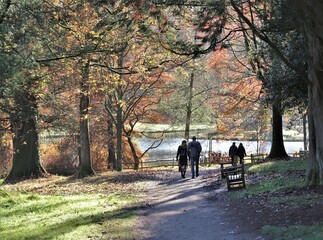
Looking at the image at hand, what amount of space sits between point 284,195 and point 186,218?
2.75 meters

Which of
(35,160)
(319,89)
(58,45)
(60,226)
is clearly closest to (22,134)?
(35,160)

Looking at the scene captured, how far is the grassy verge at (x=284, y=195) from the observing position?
22.2 feet

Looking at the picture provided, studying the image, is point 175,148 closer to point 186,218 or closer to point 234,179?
point 234,179

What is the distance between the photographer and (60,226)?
9242 millimetres

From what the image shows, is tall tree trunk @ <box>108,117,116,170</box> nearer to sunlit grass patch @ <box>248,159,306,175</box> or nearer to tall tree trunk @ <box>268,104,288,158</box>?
tall tree trunk @ <box>268,104,288,158</box>

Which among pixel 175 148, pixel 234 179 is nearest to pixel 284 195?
pixel 234 179

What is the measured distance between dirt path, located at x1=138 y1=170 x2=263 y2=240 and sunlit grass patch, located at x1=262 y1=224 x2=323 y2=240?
0.95 feet

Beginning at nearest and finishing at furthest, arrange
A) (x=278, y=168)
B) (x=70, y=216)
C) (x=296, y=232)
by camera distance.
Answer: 1. (x=296, y=232)
2. (x=70, y=216)
3. (x=278, y=168)

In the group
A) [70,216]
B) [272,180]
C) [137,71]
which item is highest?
[137,71]

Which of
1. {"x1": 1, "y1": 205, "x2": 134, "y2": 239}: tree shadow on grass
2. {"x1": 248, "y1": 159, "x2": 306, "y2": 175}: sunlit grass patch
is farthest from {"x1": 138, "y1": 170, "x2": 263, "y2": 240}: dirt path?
{"x1": 248, "y1": 159, "x2": 306, "y2": 175}: sunlit grass patch

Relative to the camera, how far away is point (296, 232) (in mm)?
6789

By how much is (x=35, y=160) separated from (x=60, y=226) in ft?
53.8

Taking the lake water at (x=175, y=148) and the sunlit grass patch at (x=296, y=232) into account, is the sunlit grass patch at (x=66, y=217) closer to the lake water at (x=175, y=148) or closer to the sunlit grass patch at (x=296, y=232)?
the sunlit grass patch at (x=296, y=232)

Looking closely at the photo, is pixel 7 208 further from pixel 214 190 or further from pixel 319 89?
pixel 319 89
